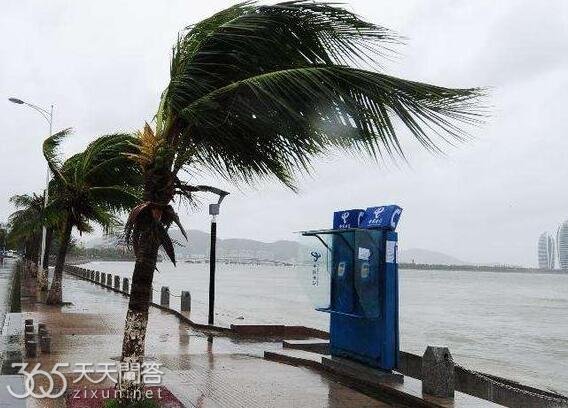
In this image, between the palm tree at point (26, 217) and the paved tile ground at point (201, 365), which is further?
the palm tree at point (26, 217)

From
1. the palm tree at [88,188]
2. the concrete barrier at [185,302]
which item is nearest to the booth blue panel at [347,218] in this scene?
the palm tree at [88,188]

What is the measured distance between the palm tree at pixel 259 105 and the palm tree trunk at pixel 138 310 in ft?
0.03

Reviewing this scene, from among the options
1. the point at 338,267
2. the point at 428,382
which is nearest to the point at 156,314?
the point at 338,267

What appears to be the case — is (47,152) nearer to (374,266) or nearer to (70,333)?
(70,333)

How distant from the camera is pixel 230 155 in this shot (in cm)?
648

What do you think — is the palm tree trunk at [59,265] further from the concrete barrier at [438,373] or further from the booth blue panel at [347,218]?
the concrete barrier at [438,373]

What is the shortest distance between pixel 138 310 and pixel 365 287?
3775mm

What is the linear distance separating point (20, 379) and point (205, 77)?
5.15 meters

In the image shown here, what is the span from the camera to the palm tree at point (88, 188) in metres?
16.6

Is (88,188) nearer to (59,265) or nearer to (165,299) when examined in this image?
(59,265)

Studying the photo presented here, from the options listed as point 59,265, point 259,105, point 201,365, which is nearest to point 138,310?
point 259,105

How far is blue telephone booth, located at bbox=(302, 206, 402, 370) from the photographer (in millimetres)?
8477

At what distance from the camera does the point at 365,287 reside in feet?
29.1

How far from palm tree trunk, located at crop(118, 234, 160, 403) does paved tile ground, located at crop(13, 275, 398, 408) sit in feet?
Answer: 4.50
